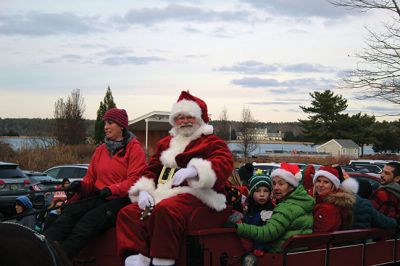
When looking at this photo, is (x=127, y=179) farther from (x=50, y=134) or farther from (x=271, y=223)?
(x=50, y=134)

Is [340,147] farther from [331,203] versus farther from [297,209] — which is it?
[297,209]

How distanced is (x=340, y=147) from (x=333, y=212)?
170 ft

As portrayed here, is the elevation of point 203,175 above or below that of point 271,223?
above

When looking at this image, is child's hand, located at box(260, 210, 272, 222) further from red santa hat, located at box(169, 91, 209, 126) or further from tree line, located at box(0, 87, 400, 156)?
tree line, located at box(0, 87, 400, 156)

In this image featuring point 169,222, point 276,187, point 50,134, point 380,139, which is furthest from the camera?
point 380,139

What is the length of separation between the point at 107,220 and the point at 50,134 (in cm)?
3712

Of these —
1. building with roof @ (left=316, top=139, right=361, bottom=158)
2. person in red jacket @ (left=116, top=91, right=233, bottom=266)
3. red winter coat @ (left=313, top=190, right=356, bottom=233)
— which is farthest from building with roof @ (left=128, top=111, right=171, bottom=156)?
building with roof @ (left=316, top=139, right=361, bottom=158)

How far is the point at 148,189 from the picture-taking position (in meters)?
5.27

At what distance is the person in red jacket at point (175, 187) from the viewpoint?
4.52 meters

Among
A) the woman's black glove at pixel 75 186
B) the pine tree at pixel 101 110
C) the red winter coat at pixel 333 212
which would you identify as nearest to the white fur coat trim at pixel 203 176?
the red winter coat at pixel 333 212

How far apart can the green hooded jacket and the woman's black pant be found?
1.31 m

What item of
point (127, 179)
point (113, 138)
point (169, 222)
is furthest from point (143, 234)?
point (113, 138)

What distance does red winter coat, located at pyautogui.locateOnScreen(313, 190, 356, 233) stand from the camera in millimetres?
5496

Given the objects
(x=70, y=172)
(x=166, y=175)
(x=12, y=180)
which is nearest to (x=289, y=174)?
(x=166, y=175)
